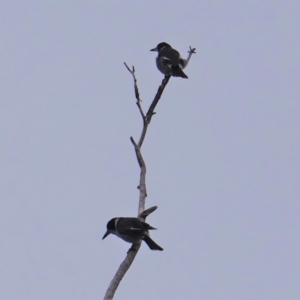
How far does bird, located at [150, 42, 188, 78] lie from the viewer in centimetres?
1148

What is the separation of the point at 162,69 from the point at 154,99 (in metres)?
3.93

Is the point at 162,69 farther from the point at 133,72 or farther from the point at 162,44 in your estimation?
the point at 133,72

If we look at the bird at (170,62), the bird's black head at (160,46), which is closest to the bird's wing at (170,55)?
the bird at (170,62)

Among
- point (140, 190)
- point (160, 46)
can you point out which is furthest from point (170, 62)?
point (140, 190)

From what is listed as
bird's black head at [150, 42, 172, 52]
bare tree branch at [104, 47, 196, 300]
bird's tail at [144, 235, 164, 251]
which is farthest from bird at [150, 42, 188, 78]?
bird's tail at [144, 235, 164, 251]

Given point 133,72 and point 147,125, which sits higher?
point 133,72

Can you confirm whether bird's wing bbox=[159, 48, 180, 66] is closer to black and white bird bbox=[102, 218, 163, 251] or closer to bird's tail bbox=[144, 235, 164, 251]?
black and white bird bbox=[102, 218, 163, 251]

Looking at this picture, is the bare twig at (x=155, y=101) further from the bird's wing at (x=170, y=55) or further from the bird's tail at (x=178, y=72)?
the bird's wing at (x=170, y=55)

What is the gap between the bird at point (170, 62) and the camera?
1148cm

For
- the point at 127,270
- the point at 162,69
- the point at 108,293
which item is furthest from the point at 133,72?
the point at 162,69

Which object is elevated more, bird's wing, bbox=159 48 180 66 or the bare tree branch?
bird's wing, bbox=159 48 180 66

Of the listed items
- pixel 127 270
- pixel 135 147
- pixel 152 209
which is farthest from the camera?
pixel 135 147

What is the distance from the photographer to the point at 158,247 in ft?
24.7

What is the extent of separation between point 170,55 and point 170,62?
0.37 m
